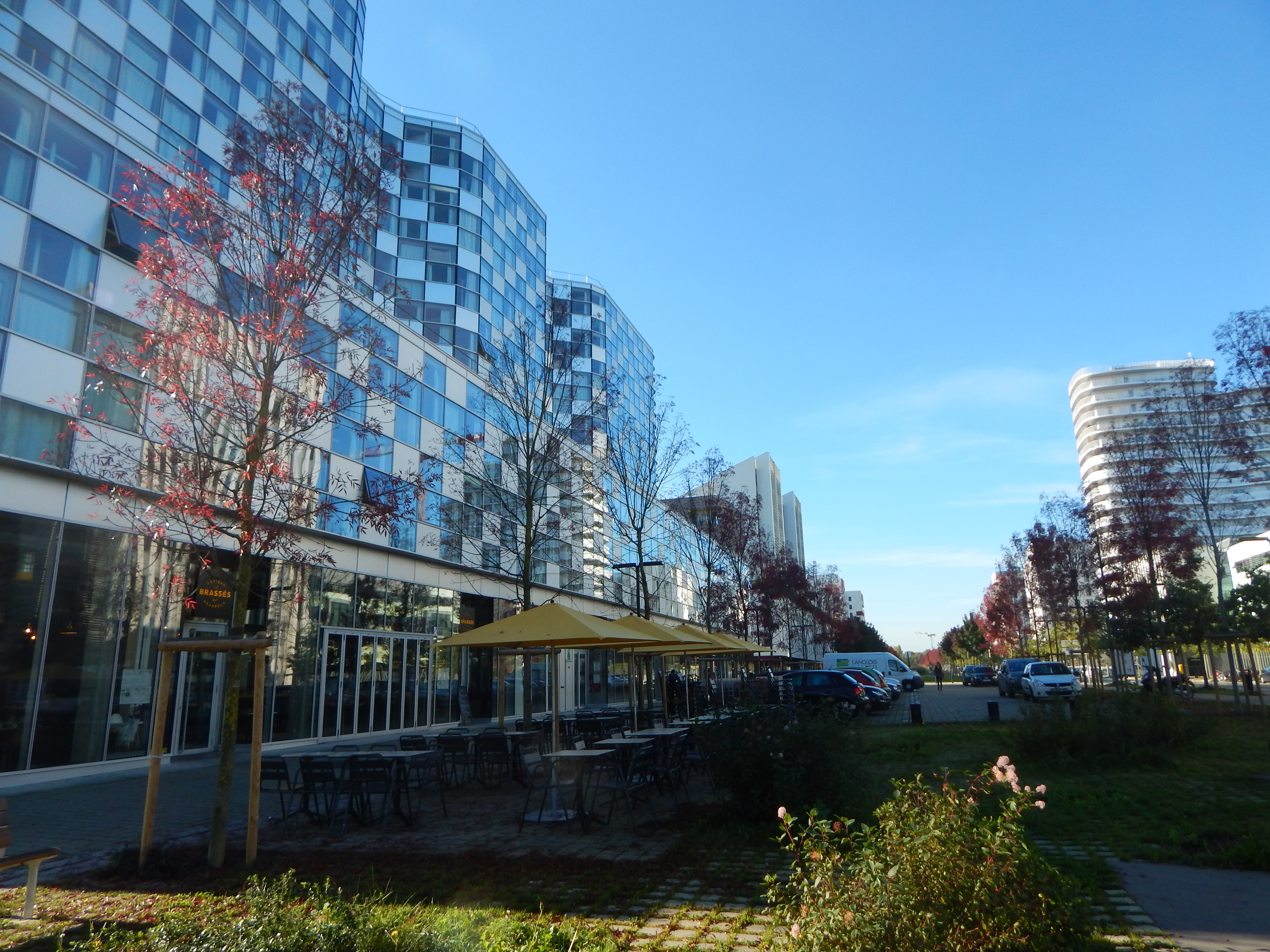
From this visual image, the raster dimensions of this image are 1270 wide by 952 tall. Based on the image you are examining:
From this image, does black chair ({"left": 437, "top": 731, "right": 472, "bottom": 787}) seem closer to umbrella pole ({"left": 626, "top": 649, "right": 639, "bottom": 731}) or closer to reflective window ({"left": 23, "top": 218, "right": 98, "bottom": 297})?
umbrella pole ({"left": 626, "top": 649, "right": 639, "bottom": 731})

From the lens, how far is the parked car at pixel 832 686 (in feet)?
90.7

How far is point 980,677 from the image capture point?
59094 millimetres

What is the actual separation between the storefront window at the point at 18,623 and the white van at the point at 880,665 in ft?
126

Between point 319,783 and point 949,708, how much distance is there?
27818 millimetres

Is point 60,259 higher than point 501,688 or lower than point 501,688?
higher

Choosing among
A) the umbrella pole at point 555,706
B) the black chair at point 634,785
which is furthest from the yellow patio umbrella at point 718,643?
the black chair at point 634,785

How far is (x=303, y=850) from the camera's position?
8.10 m

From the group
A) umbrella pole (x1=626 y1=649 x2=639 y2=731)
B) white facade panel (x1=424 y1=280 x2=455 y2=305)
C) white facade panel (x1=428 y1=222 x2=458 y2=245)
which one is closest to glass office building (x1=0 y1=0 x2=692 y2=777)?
umbrella pole (x1=626 y1=649 x2=639 y2=731)

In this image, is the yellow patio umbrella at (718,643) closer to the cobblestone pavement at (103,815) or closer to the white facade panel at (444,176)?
the cobblestone pavement at (103,815)

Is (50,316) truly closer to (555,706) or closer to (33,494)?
(33,494)

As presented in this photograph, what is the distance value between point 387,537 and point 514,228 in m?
29.3

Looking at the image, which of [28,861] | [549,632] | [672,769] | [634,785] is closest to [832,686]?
[672,769]

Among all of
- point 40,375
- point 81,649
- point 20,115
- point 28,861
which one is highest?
point 20,115

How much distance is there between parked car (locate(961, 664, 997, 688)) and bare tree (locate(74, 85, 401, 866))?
57711mm
